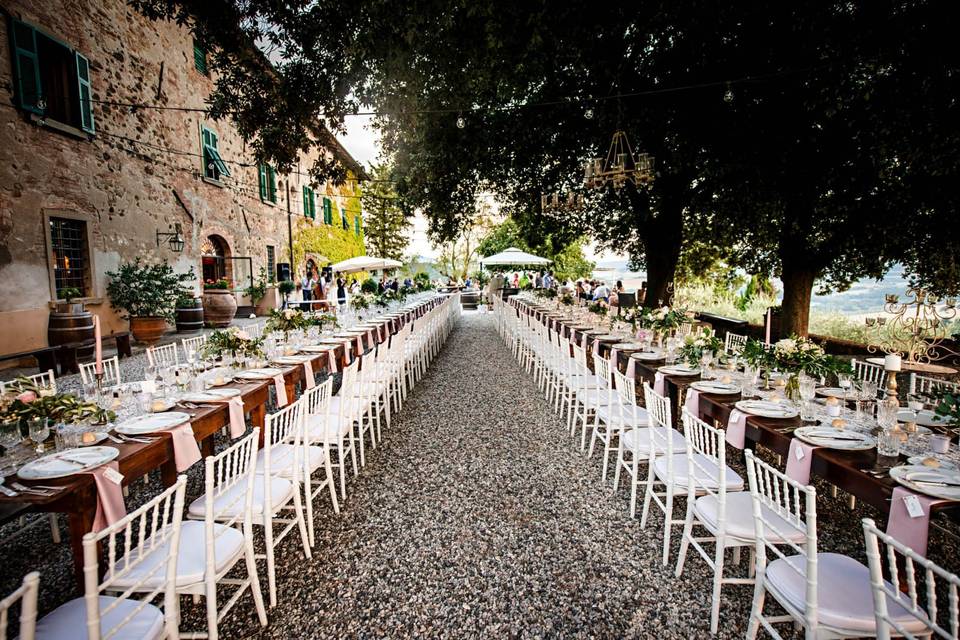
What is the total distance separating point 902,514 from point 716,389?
1496mm

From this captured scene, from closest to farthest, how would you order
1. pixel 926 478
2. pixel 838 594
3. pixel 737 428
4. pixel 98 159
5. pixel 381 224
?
pixel 838 594 < pixel 926 478 < pixel 737 428 < pixel 98 159 < pixel 381 224

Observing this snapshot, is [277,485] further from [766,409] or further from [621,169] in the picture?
[621,169]

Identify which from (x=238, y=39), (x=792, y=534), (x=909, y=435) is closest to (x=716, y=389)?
(x=909, y=435)

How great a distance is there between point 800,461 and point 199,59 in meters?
14.3

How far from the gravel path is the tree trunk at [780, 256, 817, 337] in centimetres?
509

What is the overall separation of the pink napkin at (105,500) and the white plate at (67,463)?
48 millimetres

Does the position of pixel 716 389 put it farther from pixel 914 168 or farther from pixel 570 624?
pixel 914 168

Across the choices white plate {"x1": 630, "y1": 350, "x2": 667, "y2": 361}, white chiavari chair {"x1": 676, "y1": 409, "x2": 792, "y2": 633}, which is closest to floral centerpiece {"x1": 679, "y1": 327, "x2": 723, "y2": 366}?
white plate {"x1": 630, "y1": 350, "x2": 667, "y2": 361}

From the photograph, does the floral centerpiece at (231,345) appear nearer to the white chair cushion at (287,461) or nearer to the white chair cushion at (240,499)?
the white chair cushion at (287,461)

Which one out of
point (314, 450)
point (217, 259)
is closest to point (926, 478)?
point (314, 450)

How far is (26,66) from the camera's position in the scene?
21.8ft

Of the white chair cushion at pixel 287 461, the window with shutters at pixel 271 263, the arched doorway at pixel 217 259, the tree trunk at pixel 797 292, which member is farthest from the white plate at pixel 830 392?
the window with shutters at pixel 271 263

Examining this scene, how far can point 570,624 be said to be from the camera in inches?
80.6

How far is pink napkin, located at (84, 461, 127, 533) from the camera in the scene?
73.9 inches
